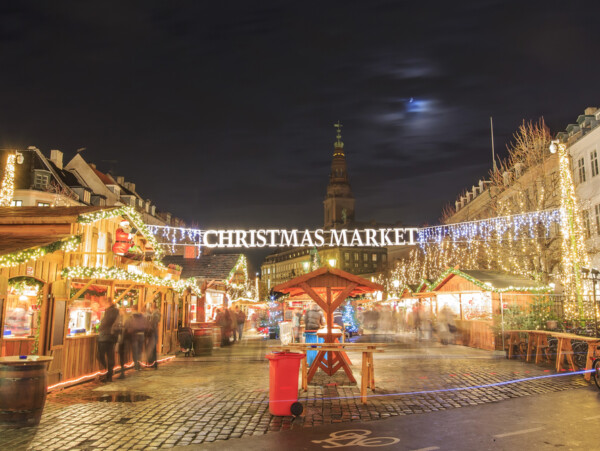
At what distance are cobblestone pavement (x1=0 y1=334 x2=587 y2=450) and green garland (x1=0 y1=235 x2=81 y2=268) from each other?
2755 millimetres

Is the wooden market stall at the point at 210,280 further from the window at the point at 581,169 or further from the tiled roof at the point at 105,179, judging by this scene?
the tiled roof at the point at 105,179

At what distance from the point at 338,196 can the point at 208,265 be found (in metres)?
105

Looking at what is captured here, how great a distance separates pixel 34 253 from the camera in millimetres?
10211

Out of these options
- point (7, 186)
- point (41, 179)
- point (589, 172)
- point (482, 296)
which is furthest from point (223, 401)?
point (41, 179)

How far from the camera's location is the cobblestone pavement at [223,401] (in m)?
7.35

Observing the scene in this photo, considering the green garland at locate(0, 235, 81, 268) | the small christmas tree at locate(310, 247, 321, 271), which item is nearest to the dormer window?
the small christmas tree at locate(310, 247, 321, 271)

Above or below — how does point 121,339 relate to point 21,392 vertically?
above

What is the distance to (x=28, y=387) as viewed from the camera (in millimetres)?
7922

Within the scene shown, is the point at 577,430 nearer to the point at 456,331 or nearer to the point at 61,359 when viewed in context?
the point at 61,359

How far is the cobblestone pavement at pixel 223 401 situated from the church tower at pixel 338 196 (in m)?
116

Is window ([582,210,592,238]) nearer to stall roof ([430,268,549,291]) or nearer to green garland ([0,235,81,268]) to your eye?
stall roof ([430,268,549,291])

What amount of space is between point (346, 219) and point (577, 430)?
125 m

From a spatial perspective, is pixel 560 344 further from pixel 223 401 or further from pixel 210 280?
pixel 210 280

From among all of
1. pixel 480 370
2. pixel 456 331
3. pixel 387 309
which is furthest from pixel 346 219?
pixel 480 370
